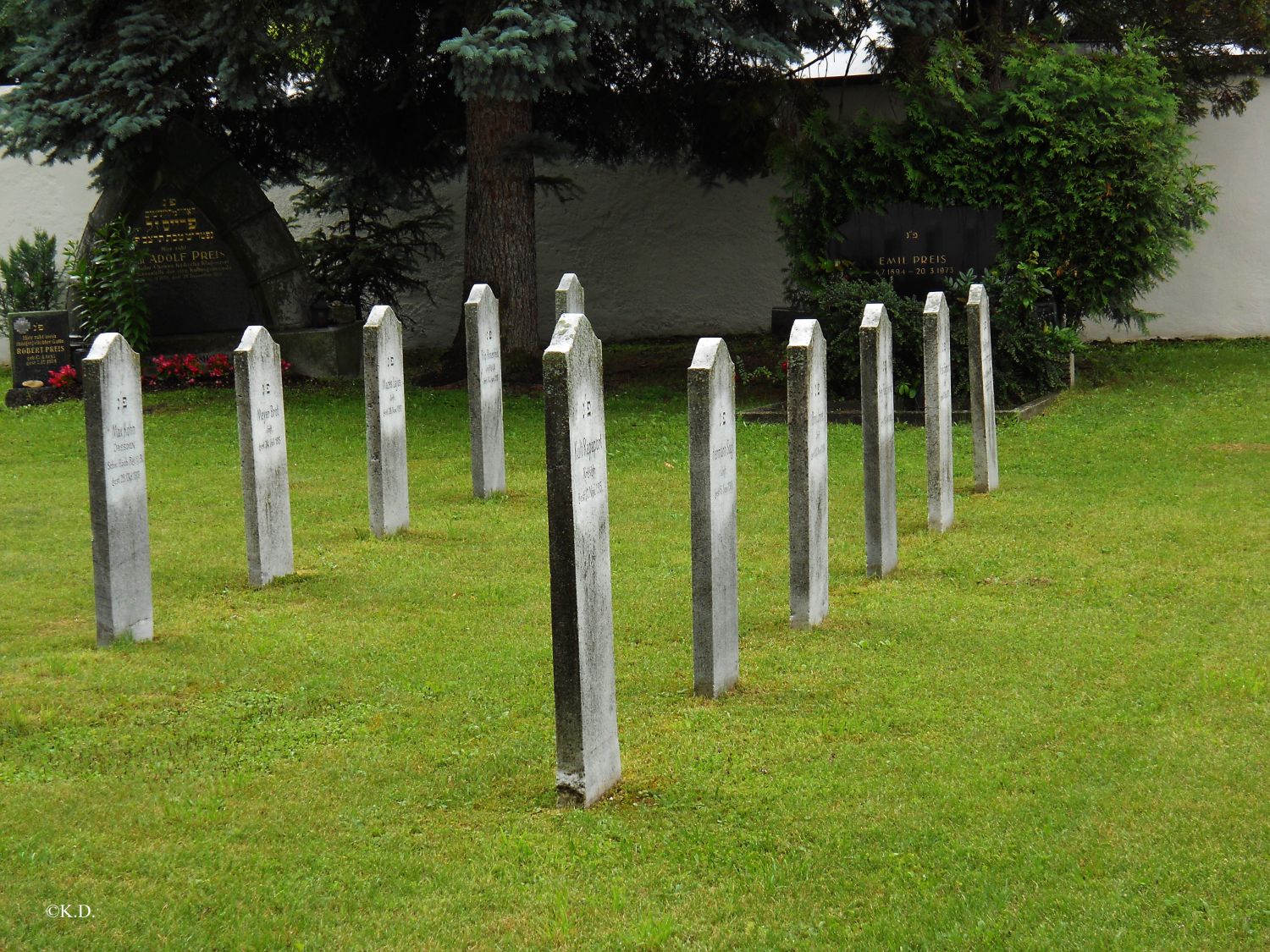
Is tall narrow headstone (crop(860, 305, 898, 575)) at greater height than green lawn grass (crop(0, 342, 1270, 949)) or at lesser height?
greater

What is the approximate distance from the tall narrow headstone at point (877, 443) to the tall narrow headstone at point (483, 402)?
367 centimetres

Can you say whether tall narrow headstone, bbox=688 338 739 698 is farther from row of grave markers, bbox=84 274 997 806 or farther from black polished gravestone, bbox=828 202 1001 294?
black polished gravestone, bbox=828 202 1001 294

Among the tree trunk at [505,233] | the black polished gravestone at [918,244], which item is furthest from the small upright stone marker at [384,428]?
the black polished gravestone at [918,244]

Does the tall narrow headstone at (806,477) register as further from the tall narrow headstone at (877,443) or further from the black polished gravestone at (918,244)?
the black polished gravestone at (918,244)

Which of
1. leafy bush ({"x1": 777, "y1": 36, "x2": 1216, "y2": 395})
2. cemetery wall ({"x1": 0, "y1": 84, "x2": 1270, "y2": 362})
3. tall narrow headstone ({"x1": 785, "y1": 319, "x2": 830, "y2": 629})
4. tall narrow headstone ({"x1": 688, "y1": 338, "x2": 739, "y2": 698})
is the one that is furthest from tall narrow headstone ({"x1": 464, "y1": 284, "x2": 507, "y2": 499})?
cemetery wall ({"x1": 0, "y1": 84, "x2": 1270, "y2": 362})

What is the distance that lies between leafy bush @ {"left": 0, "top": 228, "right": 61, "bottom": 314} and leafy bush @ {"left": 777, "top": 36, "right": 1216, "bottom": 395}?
9.58 meters

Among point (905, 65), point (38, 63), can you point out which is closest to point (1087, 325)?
point (905, 65)

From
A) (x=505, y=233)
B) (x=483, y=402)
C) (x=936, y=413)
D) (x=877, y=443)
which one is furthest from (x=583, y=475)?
(x=505, y=233)

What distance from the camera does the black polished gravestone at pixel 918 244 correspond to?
1483 cm

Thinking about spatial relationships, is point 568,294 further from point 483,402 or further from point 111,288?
point 111,288

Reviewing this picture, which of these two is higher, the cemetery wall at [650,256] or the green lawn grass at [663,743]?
the cemetery wall at [650,256]

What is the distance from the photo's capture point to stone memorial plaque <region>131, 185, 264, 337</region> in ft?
57.6

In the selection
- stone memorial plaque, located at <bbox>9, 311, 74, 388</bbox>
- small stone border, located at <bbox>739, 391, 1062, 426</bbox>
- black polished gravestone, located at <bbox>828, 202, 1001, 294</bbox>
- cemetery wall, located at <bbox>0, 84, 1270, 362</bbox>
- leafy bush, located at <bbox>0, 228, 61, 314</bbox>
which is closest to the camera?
small stone border, located at <bbox>739, 391, 1062, 426</bbox>

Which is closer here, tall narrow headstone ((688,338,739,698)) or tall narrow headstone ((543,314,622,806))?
tall narrow headstone ((543,314,622,806))
